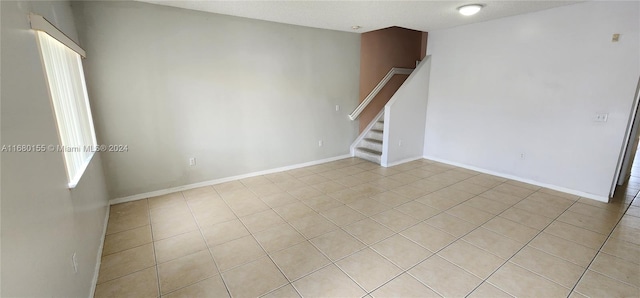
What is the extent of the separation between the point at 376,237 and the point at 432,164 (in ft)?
9.63

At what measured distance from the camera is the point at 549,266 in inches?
86.3

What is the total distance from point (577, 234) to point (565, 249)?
414 mm

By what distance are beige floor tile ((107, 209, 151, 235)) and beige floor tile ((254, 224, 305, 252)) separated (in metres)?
1.30

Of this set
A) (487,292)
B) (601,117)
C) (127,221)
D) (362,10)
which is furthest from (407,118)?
(127,221)

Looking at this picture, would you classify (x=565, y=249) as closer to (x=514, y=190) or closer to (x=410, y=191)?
(x=514, y=190)

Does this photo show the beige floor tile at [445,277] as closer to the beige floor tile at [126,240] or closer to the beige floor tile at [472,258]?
the beige floor tile at [472,258]

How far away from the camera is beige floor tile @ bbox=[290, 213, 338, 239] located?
2701 mm

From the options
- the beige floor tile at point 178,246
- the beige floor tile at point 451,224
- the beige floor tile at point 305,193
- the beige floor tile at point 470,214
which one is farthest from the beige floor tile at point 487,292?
the beige floor tile at point 178,246

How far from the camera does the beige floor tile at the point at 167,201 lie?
10.8 feet

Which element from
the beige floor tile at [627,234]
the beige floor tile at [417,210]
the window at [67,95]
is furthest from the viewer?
the beige floor tile at [417,210]

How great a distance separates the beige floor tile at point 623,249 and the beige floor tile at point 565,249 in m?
0.16

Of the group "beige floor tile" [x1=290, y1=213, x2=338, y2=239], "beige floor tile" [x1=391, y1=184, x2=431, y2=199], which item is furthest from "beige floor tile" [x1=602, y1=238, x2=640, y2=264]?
"beige floor tile" [x1=290, y1=213, x2=338, y2=239]

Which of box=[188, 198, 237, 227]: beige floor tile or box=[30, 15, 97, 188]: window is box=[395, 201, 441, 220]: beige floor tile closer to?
box=[188, 198, 237, 227]: beige floor tile

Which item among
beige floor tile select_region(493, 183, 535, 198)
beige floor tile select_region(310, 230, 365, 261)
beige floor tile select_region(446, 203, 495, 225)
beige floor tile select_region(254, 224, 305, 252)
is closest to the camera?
beige floor tile select_region(310, 230, 365, 261)
